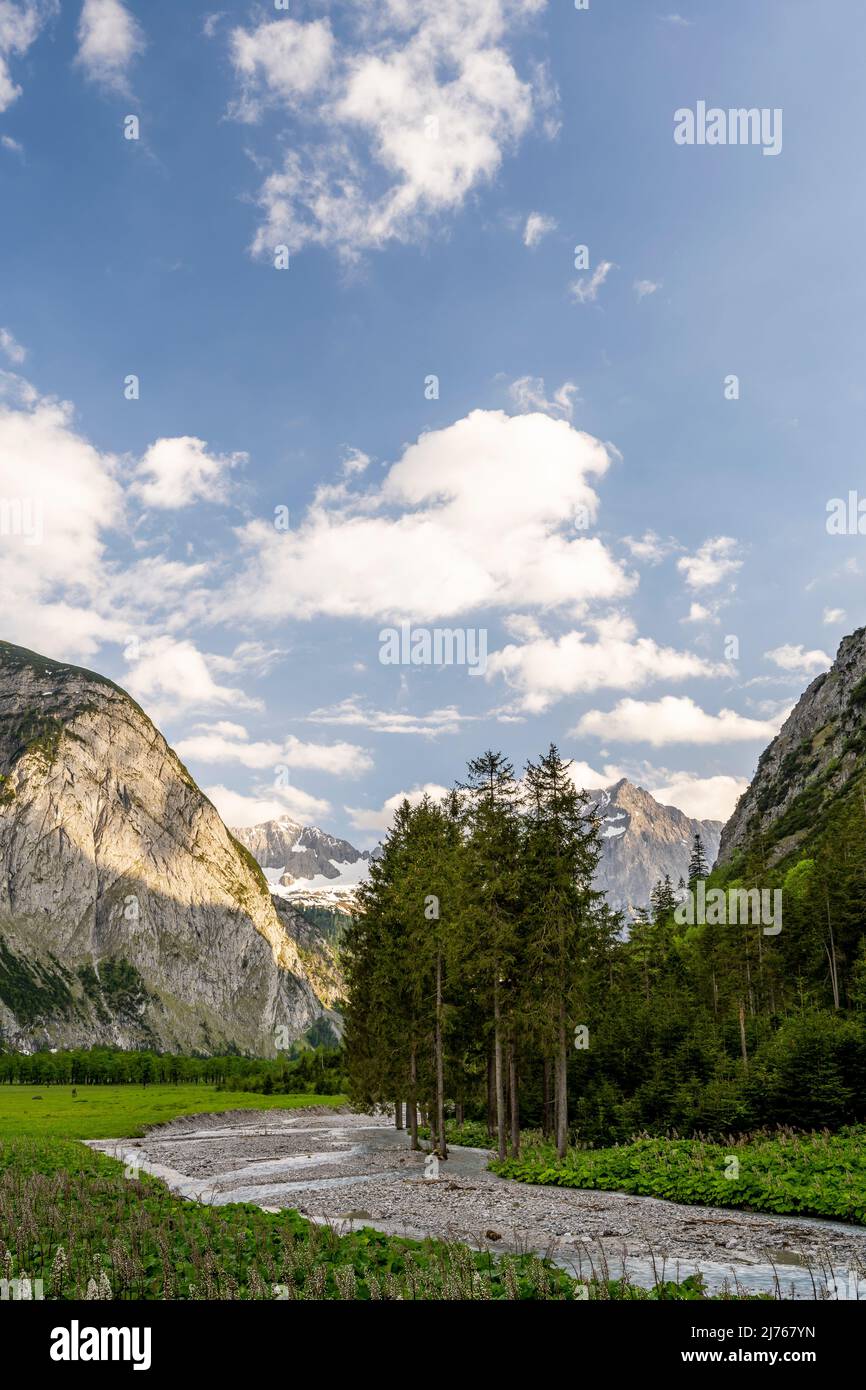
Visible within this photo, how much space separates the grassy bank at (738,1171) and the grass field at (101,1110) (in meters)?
40.7

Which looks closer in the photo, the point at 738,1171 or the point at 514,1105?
the point at 738,1171

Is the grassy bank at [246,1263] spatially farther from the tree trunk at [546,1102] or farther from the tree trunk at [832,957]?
the tree trunk at [832,957]

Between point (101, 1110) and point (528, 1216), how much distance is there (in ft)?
272

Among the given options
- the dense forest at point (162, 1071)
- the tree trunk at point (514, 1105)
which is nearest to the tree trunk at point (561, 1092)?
the tree trunk at point (514, 1105)

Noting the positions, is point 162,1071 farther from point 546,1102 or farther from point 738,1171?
point 738,1171

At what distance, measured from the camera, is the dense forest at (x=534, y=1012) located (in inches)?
1371

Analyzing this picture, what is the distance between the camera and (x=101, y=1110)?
90.4 metres

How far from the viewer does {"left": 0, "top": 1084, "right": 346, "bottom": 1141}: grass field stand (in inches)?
2562

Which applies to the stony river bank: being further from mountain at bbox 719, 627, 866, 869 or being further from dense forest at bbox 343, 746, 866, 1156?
mountain at bbox 719, 627, 866, 869

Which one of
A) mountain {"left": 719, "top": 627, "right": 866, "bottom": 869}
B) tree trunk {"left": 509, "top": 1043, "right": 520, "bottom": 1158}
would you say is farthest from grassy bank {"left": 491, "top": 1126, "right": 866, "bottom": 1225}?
mountain {"left": 719, "top": 627, "right": 866, "bottom": 869}

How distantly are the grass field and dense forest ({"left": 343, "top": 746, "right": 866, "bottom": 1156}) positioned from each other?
27.1 meters

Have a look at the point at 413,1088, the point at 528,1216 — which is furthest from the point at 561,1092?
the point at 528,1216
